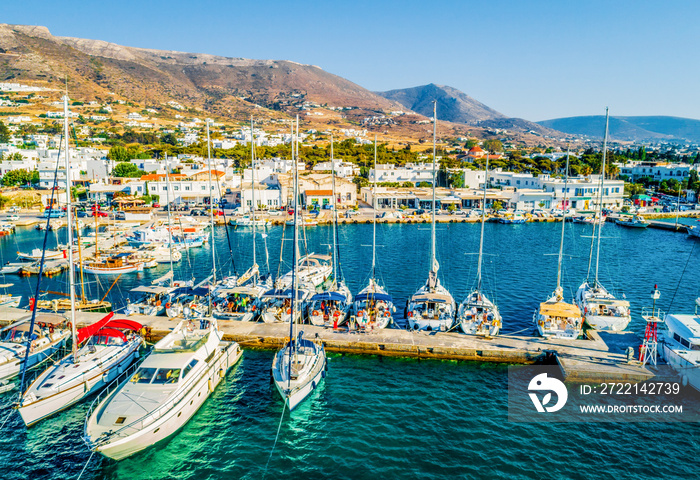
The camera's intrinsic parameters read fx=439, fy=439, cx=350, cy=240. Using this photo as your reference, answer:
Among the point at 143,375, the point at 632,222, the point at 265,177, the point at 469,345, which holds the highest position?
the point at 265,177

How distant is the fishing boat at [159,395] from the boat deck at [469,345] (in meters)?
4.09

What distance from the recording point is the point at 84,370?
19.5 meters

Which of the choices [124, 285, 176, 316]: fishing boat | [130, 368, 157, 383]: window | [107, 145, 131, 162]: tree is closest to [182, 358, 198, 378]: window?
[130, 368, 157, 383]: window

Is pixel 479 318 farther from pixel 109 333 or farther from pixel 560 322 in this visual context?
pixel 109 333

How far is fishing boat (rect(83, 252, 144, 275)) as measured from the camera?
40.0 m

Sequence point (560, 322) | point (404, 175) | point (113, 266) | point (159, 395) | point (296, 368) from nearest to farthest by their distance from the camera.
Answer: point (159, 395), point (296, 368), point (560, 322), point (113, 266), point (404, 175)

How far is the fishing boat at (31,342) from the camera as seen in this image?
20.5m

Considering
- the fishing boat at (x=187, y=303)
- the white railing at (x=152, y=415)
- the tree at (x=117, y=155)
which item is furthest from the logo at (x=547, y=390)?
the tree at (x=117, y=155)

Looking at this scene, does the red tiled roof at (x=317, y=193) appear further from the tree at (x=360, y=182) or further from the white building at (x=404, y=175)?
the white building at (x=404, y=175)

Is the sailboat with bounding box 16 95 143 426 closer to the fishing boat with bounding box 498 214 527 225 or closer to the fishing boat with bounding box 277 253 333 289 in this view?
the fishing boat with bounding box 277 253 333 289

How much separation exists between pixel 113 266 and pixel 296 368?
28967 mm

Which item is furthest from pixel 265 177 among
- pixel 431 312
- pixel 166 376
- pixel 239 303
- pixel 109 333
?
pixel 166 376

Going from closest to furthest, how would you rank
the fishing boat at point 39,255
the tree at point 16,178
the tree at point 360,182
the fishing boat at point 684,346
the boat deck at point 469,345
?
the fishing boat at point 684,346, the boat deck at point 469,345, the fishing boat at point 39,255, the tree at point 16,178, the tree at point 360,182

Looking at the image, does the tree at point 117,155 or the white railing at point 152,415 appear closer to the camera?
the white railing at point 152,415
